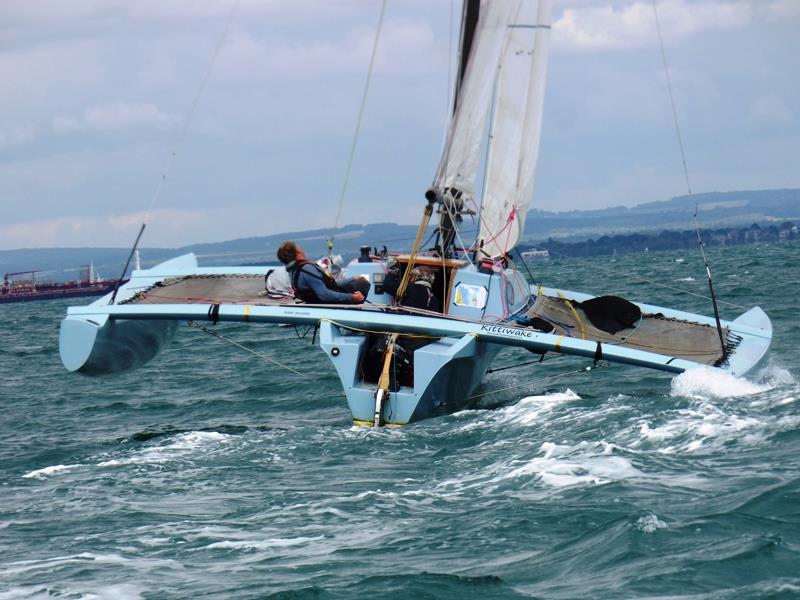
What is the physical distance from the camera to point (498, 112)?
622 inches

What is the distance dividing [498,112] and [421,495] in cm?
822

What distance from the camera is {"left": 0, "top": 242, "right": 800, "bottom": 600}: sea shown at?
6.50 meters

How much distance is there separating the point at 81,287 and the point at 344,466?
235 feet

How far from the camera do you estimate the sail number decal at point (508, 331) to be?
11891 millimetres

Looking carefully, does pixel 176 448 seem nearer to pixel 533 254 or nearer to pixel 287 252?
pixel 287 252

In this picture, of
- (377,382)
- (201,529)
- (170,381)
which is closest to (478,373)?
(377,382)

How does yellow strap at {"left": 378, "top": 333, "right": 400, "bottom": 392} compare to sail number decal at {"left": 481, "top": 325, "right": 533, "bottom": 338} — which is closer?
yellow strap at {"left": 378, "top": 333, "right": 400, "bottom": 392}

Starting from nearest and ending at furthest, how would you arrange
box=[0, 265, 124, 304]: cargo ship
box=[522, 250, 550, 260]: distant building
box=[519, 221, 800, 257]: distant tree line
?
box=[0, 265, 124, 304]: cargo ship → box=[522, 250, 550, 260]: distant building → box=[519, 221, 800, 257]: distant tree line

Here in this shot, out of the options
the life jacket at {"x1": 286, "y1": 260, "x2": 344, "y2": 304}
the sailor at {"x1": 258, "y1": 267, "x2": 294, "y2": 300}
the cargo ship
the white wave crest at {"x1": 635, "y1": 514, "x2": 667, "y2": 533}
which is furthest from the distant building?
the white wave crest at {"x1": 635, "y1": 514, "x2": 667, "y2": 533}

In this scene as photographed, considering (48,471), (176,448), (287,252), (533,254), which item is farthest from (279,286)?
(533,254)

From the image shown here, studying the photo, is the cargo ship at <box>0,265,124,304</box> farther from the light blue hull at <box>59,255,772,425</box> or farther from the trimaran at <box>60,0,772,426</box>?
the light blue hull at <box>59,255,772,425</box>

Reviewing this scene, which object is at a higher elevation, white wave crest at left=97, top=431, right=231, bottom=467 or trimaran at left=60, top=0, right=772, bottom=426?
trimaran at left=60, top=0, right=772, bottom=426

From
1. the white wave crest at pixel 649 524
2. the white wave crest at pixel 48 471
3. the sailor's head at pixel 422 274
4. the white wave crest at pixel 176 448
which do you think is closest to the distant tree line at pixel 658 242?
the sailor's head at pixel 422 274

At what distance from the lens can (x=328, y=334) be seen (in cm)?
1184
